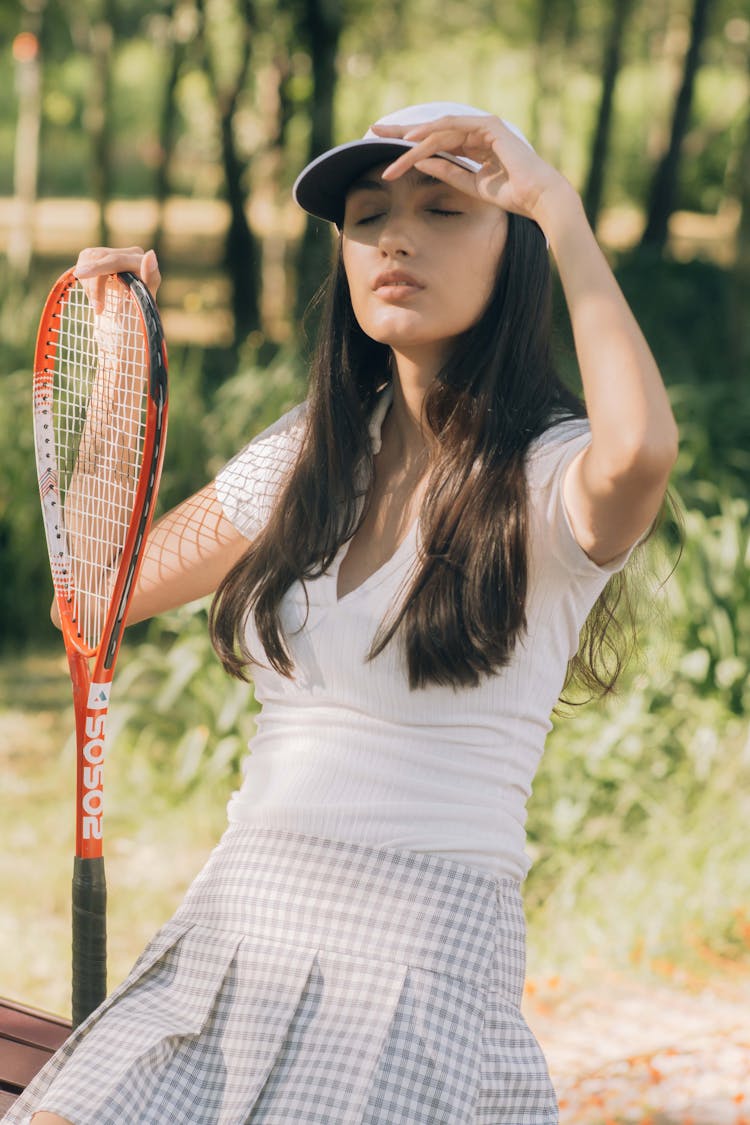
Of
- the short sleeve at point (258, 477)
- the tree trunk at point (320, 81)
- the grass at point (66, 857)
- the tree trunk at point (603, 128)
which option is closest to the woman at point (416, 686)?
the short sleeve at point (258, 477)

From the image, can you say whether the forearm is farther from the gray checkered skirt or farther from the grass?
the grass

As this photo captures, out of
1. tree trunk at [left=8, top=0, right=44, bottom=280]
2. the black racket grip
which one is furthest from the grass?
tree trunk at [left=8, top=0, right=44, bottom=280]

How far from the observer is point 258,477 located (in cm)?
215

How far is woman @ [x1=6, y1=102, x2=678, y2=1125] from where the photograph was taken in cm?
168

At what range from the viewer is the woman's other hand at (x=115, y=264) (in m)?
2.03

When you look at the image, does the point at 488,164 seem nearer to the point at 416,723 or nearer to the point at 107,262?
the point at 107,262

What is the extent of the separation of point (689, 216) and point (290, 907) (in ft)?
88.8

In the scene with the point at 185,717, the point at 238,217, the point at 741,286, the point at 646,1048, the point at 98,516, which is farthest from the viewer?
the point at 238,217

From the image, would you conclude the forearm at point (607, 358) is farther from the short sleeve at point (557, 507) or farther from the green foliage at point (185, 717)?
the green foliage at point (185, 717)

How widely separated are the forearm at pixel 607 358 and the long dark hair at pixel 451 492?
0.16 metres

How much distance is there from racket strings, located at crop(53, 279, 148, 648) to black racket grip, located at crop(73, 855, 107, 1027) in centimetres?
32

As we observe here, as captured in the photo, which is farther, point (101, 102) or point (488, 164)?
point (101, 102)

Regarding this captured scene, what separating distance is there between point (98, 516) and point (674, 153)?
12.7 m

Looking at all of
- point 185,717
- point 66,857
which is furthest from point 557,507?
point 185,717
